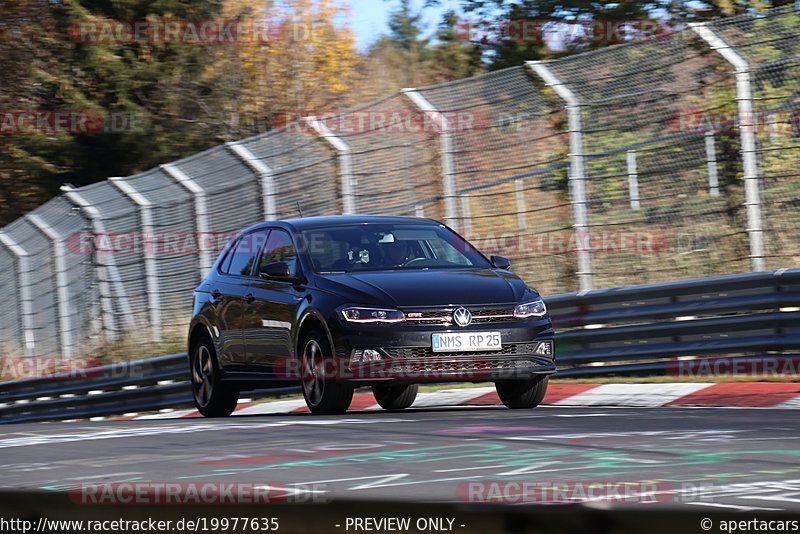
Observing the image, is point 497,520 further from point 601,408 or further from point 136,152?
point 136,152

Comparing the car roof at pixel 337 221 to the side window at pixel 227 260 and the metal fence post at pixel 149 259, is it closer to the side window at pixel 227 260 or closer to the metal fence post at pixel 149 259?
the side window at pixel 227 260

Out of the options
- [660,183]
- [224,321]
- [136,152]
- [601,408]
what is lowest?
[601,408]

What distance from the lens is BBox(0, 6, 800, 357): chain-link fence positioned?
12.1 meters

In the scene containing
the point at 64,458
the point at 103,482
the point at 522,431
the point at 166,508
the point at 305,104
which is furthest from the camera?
the point at 305,104

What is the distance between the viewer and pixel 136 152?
3309 cm

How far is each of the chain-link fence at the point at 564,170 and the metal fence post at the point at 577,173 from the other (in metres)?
0.01

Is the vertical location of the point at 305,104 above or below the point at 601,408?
above

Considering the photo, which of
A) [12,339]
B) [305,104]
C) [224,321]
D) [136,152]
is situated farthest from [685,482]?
[305,104]

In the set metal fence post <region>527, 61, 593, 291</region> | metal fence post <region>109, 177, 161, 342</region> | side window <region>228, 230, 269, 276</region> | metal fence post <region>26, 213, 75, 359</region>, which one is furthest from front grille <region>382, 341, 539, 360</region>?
metal fence post <region>26, 213, 75, 359</region>

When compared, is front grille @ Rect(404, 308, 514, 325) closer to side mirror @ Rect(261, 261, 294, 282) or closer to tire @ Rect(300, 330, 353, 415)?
tire @ Rect(300, 330, 353, 415)

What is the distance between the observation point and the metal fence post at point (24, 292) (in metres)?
21.8

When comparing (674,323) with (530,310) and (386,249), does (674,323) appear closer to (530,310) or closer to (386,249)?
(530,310)

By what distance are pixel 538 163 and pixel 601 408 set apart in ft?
15.8

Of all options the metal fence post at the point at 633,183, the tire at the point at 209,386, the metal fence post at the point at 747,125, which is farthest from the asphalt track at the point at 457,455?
the metal fence post at the point at 633,183
